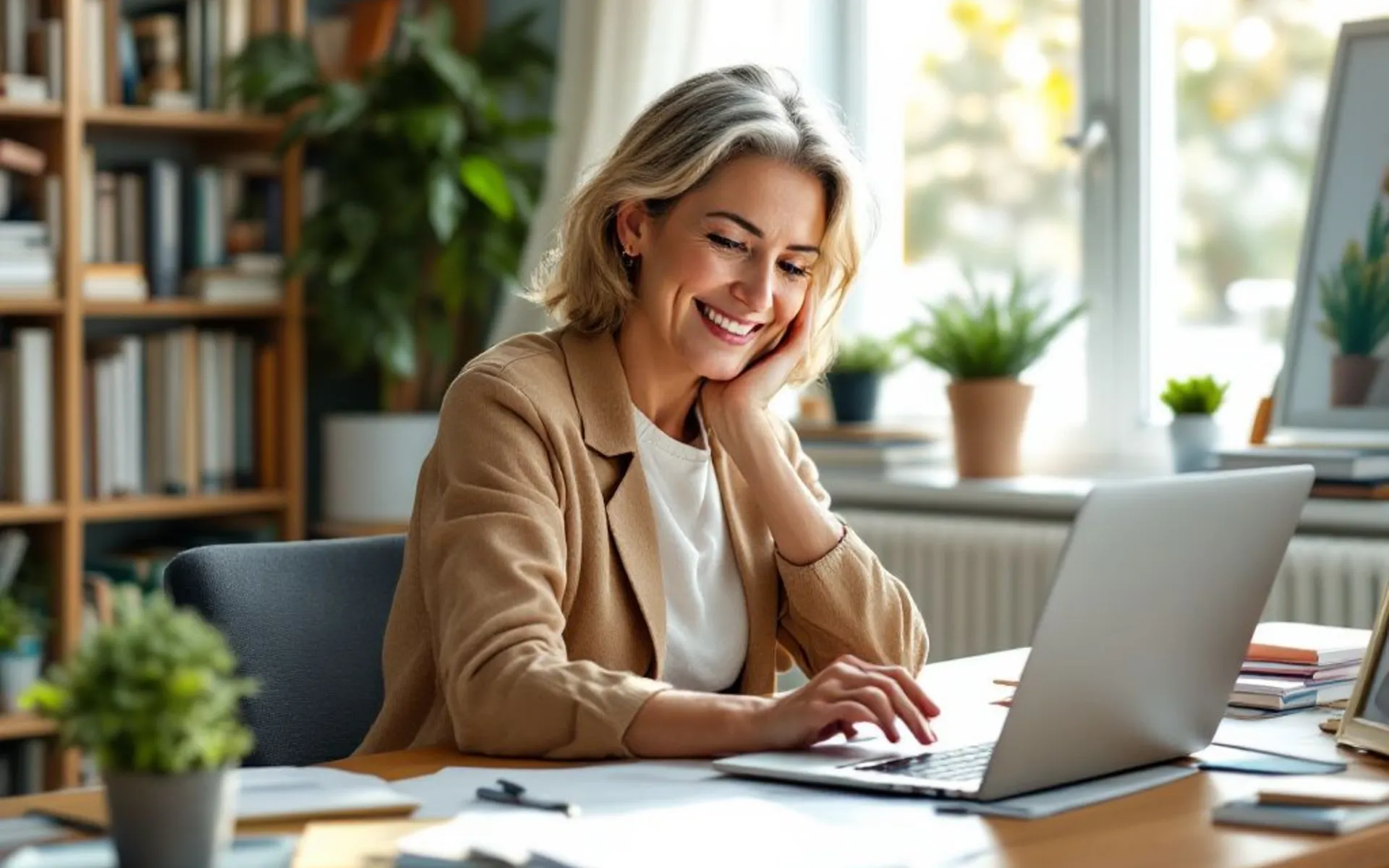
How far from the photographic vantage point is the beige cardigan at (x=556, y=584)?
4.93 ft

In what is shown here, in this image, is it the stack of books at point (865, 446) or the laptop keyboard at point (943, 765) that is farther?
the stack of books at point (865, 446)

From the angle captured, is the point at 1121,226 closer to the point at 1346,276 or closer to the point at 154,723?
the point at 1346,276

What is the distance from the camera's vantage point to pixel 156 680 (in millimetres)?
896

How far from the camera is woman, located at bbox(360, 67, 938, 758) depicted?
1.71 metres

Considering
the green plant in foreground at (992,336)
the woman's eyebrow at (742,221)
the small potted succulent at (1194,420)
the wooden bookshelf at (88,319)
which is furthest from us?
the wooden bookshelf at (88,319)

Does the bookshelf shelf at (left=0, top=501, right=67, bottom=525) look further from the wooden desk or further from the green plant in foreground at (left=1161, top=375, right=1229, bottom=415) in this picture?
the wooden desk

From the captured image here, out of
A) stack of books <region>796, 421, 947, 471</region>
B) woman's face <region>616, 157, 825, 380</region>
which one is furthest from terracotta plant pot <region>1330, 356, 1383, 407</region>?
woman's face <region>616, 157, 825, 380</region>

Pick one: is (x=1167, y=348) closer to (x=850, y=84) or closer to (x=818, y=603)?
(x=850, y=84)

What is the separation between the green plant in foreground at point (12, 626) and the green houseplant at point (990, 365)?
173 cm

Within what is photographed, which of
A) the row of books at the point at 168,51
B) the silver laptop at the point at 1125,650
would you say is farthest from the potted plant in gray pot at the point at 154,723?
the row of books at the point at 168,51

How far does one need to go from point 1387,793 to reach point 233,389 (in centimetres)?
290

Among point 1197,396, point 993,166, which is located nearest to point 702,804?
point 1197,396

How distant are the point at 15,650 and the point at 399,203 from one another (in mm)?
1127

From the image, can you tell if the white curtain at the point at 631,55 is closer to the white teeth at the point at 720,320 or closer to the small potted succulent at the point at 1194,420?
the small potted succulent at the point at 1194,420
